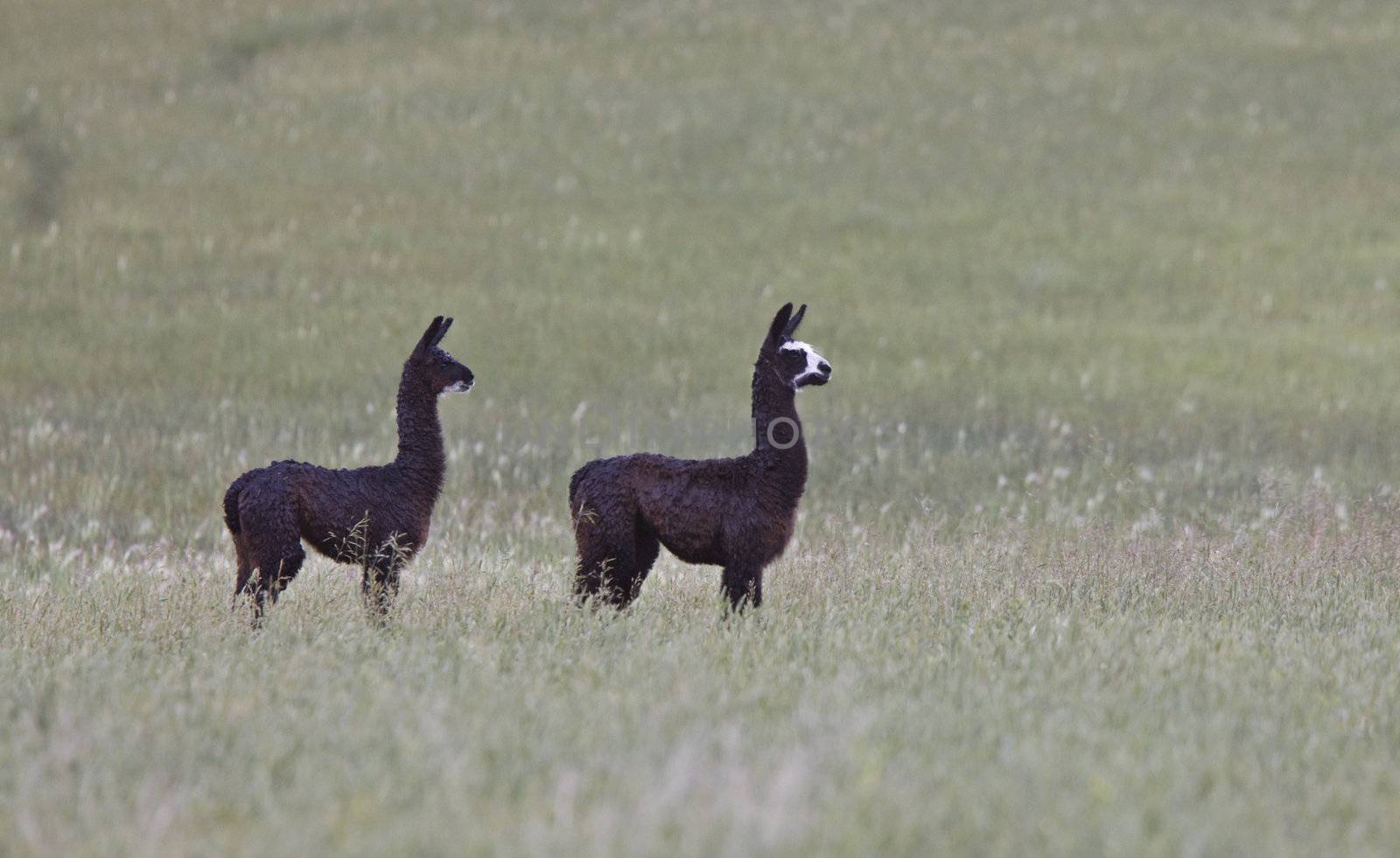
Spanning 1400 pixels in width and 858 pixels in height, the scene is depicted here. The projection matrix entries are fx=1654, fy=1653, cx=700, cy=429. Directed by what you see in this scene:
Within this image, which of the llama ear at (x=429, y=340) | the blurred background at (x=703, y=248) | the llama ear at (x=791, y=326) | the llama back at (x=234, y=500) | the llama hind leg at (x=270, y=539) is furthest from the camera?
the blurred background at (x=703, y=248)

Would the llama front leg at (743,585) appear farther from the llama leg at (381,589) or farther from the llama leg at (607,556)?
the llama leg at (381,589)

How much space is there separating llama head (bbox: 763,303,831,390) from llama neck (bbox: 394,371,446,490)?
67.4 inches

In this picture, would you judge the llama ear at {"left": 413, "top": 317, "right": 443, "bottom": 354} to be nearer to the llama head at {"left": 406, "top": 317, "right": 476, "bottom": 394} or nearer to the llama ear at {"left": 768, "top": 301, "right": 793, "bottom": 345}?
the llama head at {"left": 406, "top": 317, "right": 476, "bottom": 394}

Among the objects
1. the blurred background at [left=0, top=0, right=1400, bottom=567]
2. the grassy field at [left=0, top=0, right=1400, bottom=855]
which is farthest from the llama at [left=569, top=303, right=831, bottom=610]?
the blurred background at [left=0, top=0, right=1400, bottom=567]

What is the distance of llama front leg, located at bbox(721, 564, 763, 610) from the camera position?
7.87 m

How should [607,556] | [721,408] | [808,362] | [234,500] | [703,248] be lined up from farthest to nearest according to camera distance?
1. [703,248]
2. [721,408]
3. [607,556]
4. [808,362]
5. [234,500]

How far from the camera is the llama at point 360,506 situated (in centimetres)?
757

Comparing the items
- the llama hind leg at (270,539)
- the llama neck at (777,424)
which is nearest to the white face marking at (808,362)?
the llama neck at (777,424)

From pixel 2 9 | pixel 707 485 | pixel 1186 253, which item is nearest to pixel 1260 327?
pixel 1186 253

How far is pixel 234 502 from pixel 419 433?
0.96 m

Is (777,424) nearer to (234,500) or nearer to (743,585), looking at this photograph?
(743,585)

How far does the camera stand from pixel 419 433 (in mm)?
8180

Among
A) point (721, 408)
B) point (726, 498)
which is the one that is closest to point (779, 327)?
point (726, 498)

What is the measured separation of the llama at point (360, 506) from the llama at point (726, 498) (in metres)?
0.80
